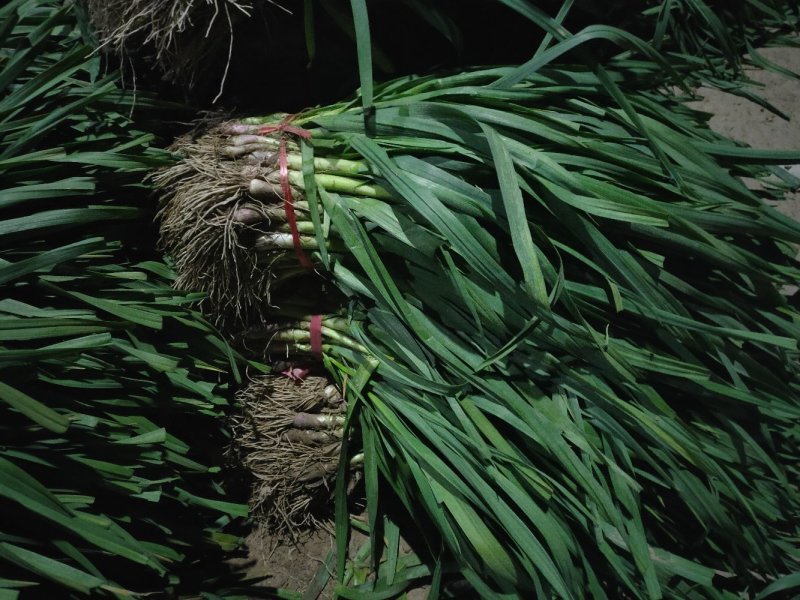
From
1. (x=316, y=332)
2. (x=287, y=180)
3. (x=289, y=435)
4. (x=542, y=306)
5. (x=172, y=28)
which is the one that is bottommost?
(x=289, y=435)

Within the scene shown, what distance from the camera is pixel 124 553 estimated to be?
107 centimetres

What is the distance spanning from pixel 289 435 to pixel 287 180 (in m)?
0.53

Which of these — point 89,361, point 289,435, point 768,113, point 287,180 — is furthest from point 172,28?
point 768,113

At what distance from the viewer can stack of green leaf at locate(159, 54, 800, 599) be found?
3.66ft

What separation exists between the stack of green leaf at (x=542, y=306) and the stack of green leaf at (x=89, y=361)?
4.8 inches

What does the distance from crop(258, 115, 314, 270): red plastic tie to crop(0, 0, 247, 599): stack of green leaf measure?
22 cm

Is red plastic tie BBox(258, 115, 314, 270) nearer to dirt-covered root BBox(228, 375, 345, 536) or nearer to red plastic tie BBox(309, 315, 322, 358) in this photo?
red plastic tie BBox(309, 315, 322, 358)

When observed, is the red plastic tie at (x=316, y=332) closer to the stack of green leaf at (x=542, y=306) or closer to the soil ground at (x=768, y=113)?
the stack of green leaf at (x=542, y=306)

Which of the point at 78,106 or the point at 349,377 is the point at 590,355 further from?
the point at 78,106

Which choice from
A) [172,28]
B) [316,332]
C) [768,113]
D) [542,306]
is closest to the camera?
[542,306]

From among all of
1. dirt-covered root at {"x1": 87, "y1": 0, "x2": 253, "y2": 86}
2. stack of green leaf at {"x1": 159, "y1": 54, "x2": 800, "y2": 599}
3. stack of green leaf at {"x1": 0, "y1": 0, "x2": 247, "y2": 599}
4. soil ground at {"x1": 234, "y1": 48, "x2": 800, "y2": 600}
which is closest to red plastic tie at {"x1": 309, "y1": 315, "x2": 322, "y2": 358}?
stack of green leaf at {"x1": 159, "y1": 54, "x2": 800, "y2": 599}

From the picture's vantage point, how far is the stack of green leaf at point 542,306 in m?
1.12

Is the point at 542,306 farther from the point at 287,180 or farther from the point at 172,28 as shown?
the point at 172,28

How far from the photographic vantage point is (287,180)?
124 cm
